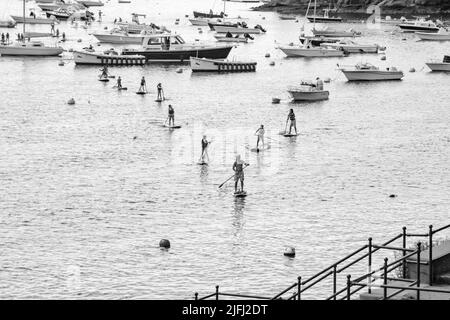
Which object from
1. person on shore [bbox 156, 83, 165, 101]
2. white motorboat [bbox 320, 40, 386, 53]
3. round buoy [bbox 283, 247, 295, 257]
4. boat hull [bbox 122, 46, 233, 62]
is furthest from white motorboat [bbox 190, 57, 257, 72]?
round buoy [bbox 283, 247, 295, 257]

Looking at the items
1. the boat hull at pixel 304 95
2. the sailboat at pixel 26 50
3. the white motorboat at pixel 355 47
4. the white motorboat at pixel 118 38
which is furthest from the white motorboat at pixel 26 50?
the boat hull at pixel 304 95

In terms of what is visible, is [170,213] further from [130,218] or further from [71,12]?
[71,12]

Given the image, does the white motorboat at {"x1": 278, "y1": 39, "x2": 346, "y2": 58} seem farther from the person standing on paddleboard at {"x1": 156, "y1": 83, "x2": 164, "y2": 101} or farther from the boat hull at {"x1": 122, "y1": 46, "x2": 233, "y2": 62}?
the person standing on paddleboard at {"x1": 156, "y1": 83, "x2": 164, "y2": 101}

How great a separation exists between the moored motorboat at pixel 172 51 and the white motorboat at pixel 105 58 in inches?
84.6

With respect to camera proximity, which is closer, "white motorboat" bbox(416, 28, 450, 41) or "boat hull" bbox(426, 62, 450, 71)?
"boat hull" bbox(426, 62, 450, 71)

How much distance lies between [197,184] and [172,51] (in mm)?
65798

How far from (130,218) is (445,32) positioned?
118316 millimetres

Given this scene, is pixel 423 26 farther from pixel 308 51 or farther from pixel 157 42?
pixel 157 42

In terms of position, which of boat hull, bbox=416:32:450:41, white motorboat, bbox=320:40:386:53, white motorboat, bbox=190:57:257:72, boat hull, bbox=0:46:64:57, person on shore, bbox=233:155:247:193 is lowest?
person on shore, bbox=233:155:247:193

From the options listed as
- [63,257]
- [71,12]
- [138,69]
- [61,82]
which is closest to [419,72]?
[138,69]

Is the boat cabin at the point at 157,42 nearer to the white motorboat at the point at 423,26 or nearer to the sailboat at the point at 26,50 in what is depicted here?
the sailboat at the point at 26,50

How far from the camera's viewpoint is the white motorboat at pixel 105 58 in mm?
115637

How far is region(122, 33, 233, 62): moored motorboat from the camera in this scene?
392ft

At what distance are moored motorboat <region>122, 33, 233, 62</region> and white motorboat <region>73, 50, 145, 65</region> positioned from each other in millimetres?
2149
